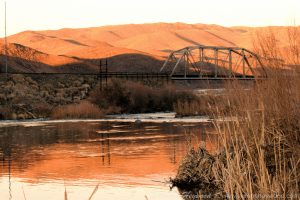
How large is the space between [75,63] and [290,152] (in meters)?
124

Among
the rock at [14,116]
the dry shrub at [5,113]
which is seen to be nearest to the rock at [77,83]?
the dry shrub at [5,113]

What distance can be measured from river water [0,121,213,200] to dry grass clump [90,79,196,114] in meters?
18.8

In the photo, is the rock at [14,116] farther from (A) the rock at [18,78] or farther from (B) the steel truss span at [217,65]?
(A) the rock at [18,78]

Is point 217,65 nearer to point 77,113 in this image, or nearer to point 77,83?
point 77,113

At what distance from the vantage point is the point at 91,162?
2150cm

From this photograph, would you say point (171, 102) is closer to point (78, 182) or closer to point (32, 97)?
point (32, 97)

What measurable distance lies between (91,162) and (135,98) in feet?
111

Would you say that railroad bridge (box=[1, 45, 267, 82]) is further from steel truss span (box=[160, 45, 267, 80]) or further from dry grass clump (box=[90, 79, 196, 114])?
dry grass clump (box=[90, 79, 196, 114])

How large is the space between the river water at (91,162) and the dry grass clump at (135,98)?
1881 cm

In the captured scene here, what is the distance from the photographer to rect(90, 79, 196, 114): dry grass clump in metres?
54.3

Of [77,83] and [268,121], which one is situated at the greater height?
[268,121]

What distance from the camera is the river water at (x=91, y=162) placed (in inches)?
629

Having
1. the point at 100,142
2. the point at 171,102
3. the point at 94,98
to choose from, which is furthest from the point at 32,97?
the point at 100,142

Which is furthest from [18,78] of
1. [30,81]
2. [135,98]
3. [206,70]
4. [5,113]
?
[206,70]
